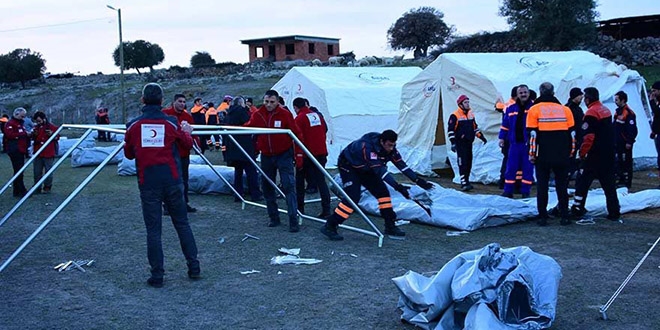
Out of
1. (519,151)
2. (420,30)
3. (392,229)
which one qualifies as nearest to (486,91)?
(519,151)

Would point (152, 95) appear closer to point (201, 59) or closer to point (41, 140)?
point (41, 140)

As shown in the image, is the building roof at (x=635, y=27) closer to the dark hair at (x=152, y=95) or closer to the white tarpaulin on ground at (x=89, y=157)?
the white tarpaulin on ground at (x=89, y=157)

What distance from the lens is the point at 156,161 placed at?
250 inches

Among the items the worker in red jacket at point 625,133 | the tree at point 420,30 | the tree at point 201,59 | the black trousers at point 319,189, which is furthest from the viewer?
the tree at point 201,59

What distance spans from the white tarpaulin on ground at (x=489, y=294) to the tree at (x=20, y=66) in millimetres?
57155

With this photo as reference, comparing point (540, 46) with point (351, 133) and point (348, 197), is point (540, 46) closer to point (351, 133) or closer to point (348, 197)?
point (351, 133)

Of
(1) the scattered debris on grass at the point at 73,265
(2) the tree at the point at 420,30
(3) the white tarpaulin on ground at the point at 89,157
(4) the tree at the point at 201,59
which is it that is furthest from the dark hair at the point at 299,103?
(4) the tree at the point at 201,59

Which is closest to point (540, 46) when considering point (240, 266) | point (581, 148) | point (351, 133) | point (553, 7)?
point (553, 7)

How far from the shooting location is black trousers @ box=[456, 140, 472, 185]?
1240 centimetres

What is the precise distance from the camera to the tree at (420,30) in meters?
55.4

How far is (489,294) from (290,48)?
5738cm

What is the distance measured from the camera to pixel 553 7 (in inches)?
1399

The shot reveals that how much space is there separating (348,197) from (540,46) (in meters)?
31.1

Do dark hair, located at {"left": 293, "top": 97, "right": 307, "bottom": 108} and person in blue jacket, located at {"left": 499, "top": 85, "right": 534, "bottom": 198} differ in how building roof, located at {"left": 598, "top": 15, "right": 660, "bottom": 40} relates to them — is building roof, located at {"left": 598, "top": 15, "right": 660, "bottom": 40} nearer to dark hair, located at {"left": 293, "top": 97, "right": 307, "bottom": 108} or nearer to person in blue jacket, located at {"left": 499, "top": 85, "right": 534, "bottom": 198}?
person in blue jacket, located at {"left": 499, "top": 85, "right": 534, "bottom": 198}
